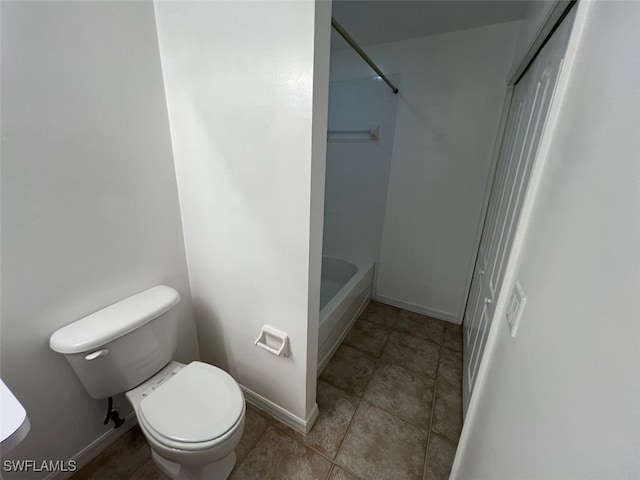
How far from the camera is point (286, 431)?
4.61 ft

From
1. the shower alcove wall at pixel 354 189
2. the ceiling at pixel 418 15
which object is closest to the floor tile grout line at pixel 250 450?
the shower alcove wall at pixel 354 189

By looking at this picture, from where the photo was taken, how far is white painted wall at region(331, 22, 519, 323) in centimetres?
179

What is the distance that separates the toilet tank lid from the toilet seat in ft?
1.02

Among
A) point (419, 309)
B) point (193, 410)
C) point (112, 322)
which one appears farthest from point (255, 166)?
point (419, 309)

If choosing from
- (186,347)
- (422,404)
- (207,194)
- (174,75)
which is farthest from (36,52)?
(422,404)

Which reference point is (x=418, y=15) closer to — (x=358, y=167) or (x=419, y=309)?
(x=358, y=167)

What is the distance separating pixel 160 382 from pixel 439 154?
7.63ft

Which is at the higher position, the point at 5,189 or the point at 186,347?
the point at 5,189

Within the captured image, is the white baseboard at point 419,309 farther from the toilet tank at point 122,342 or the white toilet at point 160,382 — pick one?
the toilet tank at point 122,342

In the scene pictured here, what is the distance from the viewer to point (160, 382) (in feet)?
4.00

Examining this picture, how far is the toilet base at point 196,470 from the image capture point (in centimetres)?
108

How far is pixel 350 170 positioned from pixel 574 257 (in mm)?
2055

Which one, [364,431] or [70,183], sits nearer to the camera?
[70,183]

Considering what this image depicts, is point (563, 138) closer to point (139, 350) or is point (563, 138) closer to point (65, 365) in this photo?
point (139, 350)
